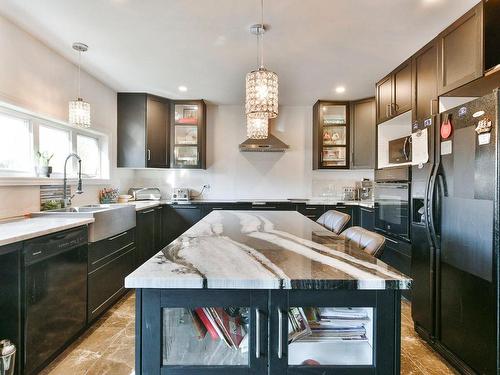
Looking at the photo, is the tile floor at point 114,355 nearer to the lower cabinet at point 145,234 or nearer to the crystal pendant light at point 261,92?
the lower cabinet at point 145,234

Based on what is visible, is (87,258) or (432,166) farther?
(87,258)

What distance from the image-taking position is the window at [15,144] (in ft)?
7.66

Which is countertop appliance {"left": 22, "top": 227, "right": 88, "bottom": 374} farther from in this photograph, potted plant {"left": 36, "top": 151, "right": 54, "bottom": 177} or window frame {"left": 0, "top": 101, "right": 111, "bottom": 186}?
potted plant {"left": 36, "top": 151, "right": 54, "bottom": 177}

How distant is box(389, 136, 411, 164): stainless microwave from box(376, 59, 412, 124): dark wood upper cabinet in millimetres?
278

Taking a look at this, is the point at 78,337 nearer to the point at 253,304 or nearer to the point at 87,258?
the point at 87,258

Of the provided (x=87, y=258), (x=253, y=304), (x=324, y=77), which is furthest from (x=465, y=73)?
(x=87, y=258)

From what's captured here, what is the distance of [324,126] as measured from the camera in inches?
172

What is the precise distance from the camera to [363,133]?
4195 mm

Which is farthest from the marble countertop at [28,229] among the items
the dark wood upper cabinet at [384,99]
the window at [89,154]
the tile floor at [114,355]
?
the dark wood upper cabinet at [384,99]

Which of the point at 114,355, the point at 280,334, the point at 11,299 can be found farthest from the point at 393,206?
the point at 11,299

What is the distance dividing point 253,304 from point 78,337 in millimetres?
1987

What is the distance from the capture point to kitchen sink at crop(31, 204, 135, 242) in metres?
2.27

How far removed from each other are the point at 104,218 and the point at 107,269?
0.49 metres

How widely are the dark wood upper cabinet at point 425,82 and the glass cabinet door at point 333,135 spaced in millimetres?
1762
